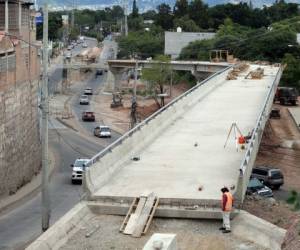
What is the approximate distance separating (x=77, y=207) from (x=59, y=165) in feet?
107

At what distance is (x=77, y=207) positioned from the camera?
59.5 feet

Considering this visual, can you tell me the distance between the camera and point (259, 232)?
16.9 m

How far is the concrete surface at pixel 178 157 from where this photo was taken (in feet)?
64.6

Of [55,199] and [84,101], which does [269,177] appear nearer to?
[55,199]

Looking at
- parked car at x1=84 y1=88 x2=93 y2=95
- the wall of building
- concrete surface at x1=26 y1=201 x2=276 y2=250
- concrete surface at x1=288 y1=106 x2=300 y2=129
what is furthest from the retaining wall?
parked car at x1=84 y1=88 x2=93 y2=95

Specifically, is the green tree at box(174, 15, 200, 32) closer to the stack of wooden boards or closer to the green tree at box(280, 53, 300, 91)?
the green tree at box(280, 53, 300, 91)

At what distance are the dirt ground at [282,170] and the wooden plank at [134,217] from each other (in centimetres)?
344

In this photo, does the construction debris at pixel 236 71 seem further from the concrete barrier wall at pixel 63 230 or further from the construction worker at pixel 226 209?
the construction worker at pixel 226 209

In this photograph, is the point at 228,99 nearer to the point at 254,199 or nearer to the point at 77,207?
the point at 254,199

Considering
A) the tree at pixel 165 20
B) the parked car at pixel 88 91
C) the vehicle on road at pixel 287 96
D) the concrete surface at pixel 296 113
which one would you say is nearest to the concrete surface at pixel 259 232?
the concrete surface at pixel 296 113

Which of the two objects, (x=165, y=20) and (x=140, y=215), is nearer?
(x=140, y=215)

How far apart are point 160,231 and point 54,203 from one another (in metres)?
19.7

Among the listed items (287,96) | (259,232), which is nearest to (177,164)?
(259,232)

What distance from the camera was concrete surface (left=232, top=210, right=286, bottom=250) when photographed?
54.4 ft
